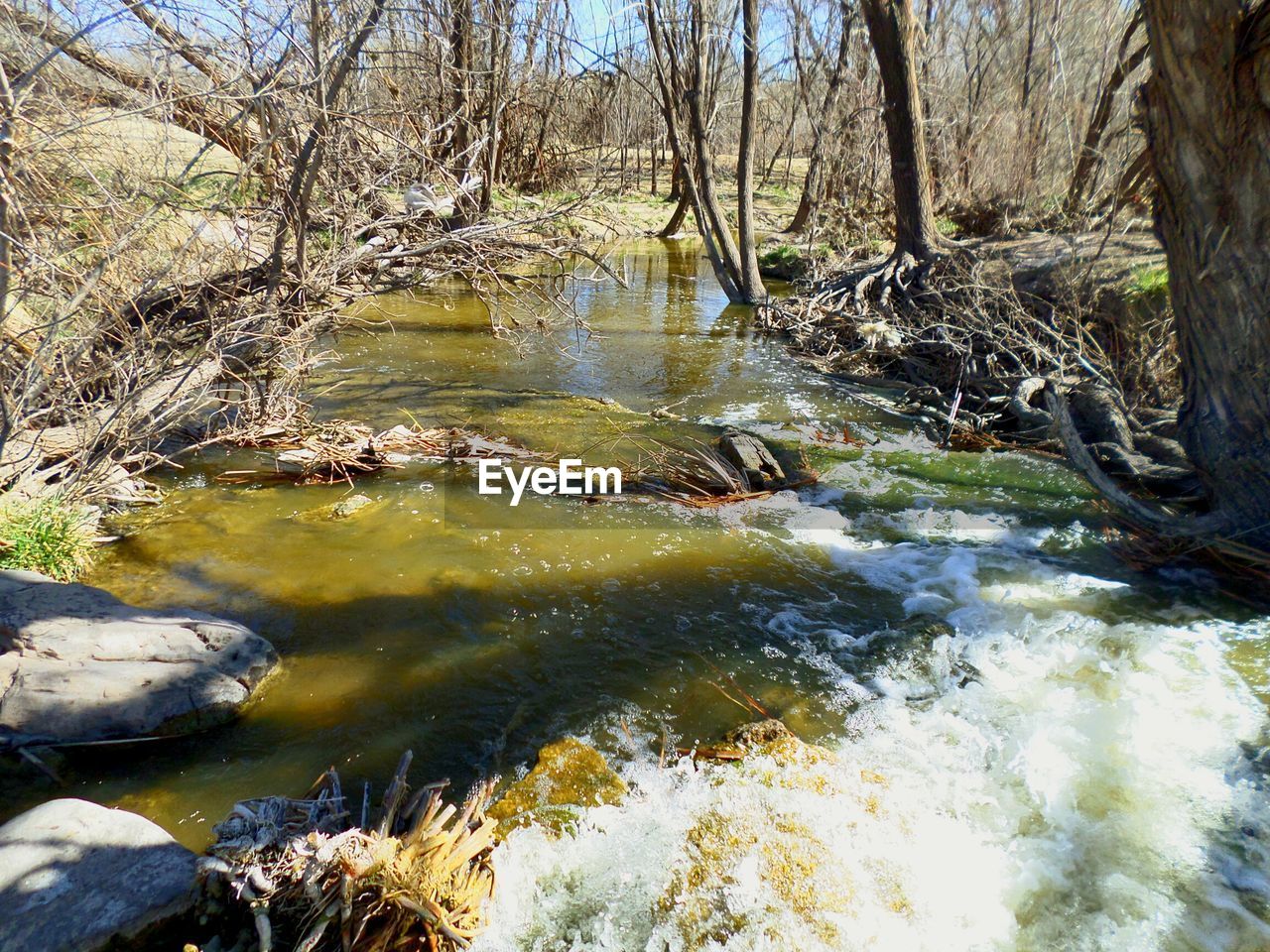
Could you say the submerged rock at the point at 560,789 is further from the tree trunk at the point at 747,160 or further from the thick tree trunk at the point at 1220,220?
the tree trunk at the point at 747,160

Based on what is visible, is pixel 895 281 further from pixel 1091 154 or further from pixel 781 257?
pixel 781 257

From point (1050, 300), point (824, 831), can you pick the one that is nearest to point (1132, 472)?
point (1050, 300)

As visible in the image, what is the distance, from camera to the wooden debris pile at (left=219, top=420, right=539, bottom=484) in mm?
6469

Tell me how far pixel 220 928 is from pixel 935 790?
2.89 meters

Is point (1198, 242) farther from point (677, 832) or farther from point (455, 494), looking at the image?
point (455, 494)

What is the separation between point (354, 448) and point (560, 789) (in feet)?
13.5

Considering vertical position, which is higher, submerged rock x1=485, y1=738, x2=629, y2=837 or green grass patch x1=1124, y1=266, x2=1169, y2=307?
green grass patch x1=1124, y1=266, x2=1169, y2=307

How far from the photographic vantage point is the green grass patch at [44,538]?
4.61 metres

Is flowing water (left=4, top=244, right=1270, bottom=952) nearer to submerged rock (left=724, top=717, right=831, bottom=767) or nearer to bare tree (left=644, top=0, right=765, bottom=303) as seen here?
submerged rock (left=724, top=717, right=831, bottom=767)

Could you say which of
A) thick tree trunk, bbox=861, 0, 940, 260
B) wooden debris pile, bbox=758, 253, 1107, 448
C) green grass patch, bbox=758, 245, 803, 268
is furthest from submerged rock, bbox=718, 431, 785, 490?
green grass patch, bbox=758, 245, 803, 268

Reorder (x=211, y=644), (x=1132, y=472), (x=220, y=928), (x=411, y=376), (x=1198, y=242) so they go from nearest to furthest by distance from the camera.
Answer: (x=220, y=928), (x=211, y=644), (x=1198, y=242), (x=1132, y=472), (x=411, y=376)

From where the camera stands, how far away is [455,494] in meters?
6.30

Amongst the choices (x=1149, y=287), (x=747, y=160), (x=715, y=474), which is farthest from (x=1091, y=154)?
(x=715, y=474)

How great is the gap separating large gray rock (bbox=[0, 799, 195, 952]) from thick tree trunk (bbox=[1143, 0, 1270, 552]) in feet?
20.4
